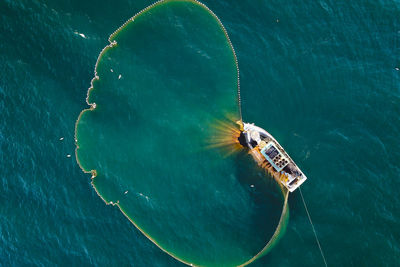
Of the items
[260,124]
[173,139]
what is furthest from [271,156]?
[173,139]

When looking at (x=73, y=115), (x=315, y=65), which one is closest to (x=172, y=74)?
(x=73, y=115)

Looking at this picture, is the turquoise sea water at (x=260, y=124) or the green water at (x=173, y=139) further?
the turquoise sea water at (x=260, y=124)

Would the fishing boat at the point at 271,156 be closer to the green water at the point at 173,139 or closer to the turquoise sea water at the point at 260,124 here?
the turquoise sea water at the point at 260,124

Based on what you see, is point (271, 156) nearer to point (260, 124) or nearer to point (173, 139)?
point (260, 124)

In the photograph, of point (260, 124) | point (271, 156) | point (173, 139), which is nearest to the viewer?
point (271, 156)

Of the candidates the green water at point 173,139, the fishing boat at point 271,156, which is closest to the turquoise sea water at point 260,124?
the green water at point 173,139

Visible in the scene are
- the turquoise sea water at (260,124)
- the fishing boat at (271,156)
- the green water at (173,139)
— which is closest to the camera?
the fishing boat at (271,156)

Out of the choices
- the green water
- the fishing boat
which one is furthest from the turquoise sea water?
the fishing boat
